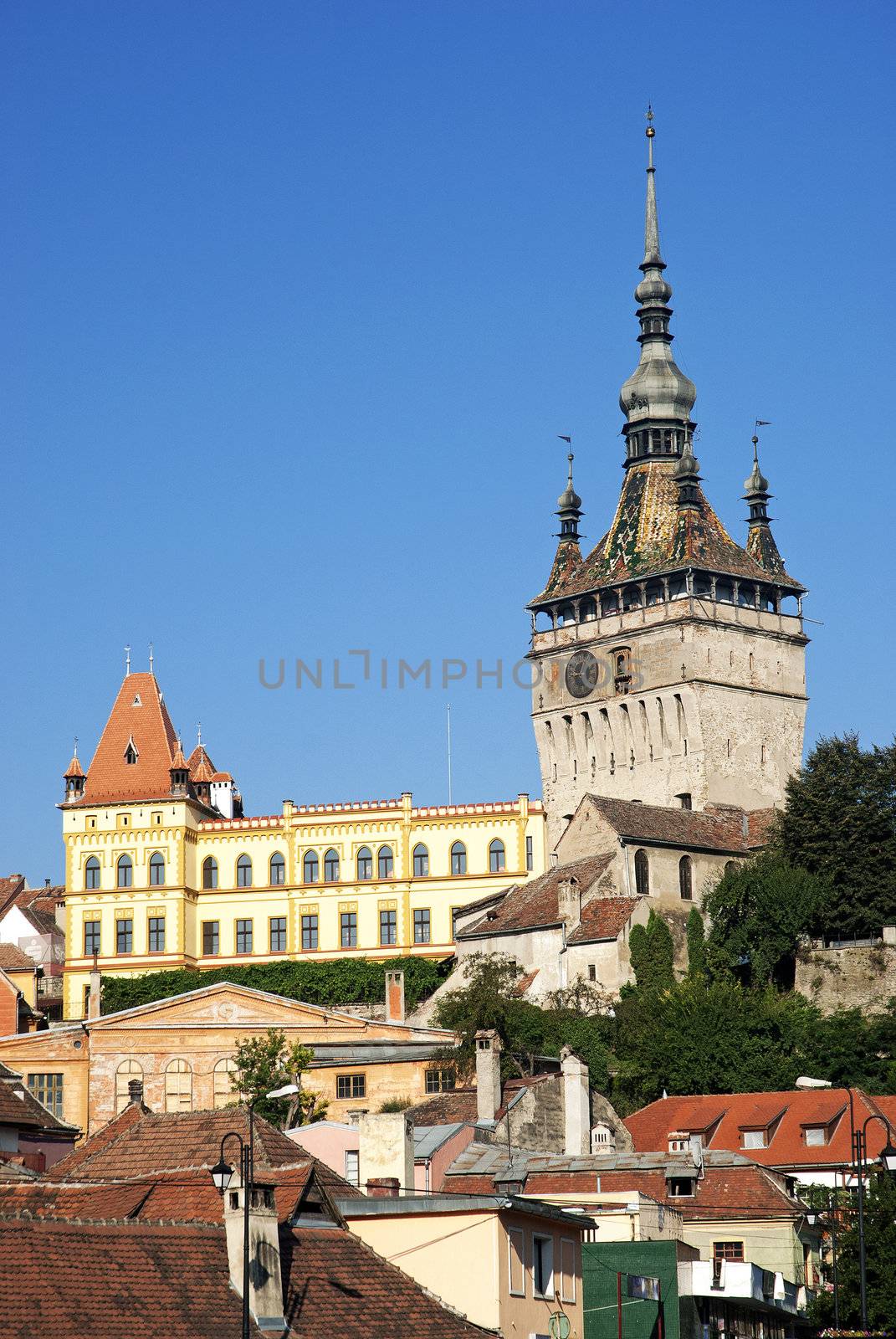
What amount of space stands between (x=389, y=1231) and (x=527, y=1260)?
2370mm

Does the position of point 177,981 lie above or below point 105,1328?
above

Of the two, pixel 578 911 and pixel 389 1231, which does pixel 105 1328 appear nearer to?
pixel 389 1231

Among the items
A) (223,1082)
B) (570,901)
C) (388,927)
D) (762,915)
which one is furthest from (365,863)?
(223,1082)

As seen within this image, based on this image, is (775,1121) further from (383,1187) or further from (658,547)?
(658,547)

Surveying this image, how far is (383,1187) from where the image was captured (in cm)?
4488

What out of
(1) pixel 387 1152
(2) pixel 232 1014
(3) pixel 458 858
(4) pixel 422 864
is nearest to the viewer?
(1) pixel 387 1152

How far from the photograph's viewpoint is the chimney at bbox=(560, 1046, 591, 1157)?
6462cm

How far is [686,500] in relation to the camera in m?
107

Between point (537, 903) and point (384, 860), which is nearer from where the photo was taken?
point (537, 903)

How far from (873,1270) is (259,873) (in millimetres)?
55936

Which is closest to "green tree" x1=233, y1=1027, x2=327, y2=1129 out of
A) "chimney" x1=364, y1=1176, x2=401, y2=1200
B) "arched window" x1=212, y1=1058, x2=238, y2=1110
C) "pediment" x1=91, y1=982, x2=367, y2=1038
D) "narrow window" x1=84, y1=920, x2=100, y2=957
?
"arched window" x1=212, y1=1058, x2=238, y2=1110

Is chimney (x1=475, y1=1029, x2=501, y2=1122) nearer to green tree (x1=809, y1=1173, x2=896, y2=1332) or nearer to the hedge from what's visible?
green tree (x1=809, y1=1173, x2=896, y2=1332)

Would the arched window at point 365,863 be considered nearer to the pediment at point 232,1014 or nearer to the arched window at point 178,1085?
the pediment at point 232,1014

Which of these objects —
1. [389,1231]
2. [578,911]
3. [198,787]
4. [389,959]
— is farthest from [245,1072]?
[389,1231]
